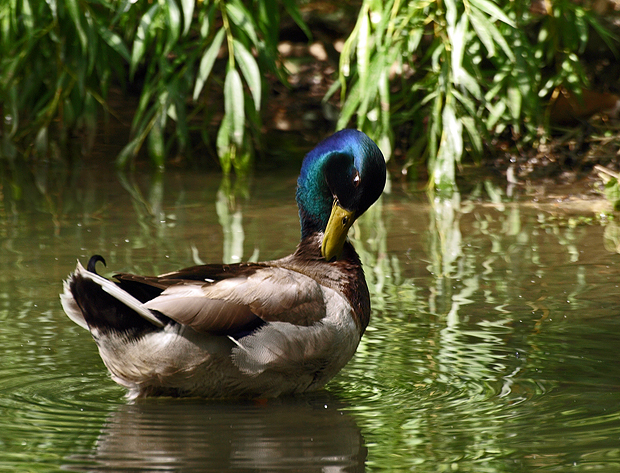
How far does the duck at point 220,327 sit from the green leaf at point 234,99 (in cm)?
438

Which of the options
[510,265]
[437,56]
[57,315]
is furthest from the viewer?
[437,56]

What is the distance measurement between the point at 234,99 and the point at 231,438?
5.10 m

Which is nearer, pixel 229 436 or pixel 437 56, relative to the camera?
pixel 229 436

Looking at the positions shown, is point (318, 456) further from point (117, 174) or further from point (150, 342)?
point (117, 174)

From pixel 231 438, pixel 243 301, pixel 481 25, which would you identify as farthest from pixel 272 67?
pixel 231 438

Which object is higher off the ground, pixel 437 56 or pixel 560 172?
pixel 437 56

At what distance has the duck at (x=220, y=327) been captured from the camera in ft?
11.2

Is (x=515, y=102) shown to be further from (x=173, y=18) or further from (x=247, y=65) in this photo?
(x=173, y=18)

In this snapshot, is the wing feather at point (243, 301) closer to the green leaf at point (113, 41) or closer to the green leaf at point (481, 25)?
the green leaf at point (481, 25)

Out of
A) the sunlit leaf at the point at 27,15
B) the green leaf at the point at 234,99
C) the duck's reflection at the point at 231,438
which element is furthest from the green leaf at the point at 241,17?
the duck's reflection at the point at 231,438

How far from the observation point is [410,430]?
329 centimetres

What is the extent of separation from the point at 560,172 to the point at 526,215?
168 centimetres

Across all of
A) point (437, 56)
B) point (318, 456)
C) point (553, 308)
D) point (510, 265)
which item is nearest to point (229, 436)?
point (318, 456)

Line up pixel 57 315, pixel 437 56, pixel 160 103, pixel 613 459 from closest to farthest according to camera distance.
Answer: pixel 613 459 < pixel 57 315 < pixel 437 56 < pixel 160 103
